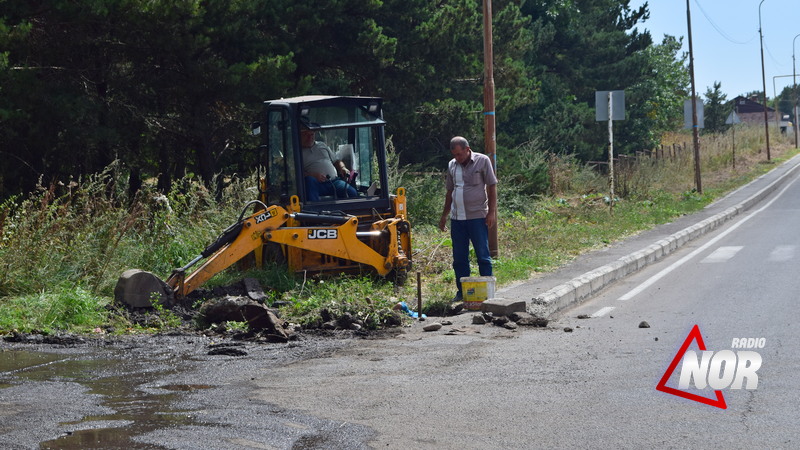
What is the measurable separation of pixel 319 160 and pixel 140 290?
9.48 feet

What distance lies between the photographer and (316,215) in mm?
10844

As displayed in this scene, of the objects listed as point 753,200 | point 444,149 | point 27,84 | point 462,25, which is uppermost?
point 462,25

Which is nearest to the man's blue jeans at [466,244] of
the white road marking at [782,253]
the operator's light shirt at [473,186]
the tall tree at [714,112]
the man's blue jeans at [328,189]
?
the operator's light shirt at [473,186]

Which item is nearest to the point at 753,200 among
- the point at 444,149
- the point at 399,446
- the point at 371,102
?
the point at 444,149

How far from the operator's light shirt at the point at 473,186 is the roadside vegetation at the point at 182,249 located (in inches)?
40.0

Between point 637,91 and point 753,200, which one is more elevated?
point 637,91

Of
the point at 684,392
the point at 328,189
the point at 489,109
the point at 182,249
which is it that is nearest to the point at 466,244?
the point at 328,189

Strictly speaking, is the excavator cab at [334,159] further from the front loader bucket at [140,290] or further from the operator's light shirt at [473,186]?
the front loader bucket at [140,290]

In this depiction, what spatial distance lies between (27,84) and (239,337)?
10093mm

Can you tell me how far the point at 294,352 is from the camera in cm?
793

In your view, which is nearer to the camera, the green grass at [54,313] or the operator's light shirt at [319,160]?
the green grass at [54,313]

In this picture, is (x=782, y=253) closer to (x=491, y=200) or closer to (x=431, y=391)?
(x=491, y=200)

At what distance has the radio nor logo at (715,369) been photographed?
6.15 m

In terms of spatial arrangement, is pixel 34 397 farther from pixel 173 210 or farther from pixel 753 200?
pixel 753 200
